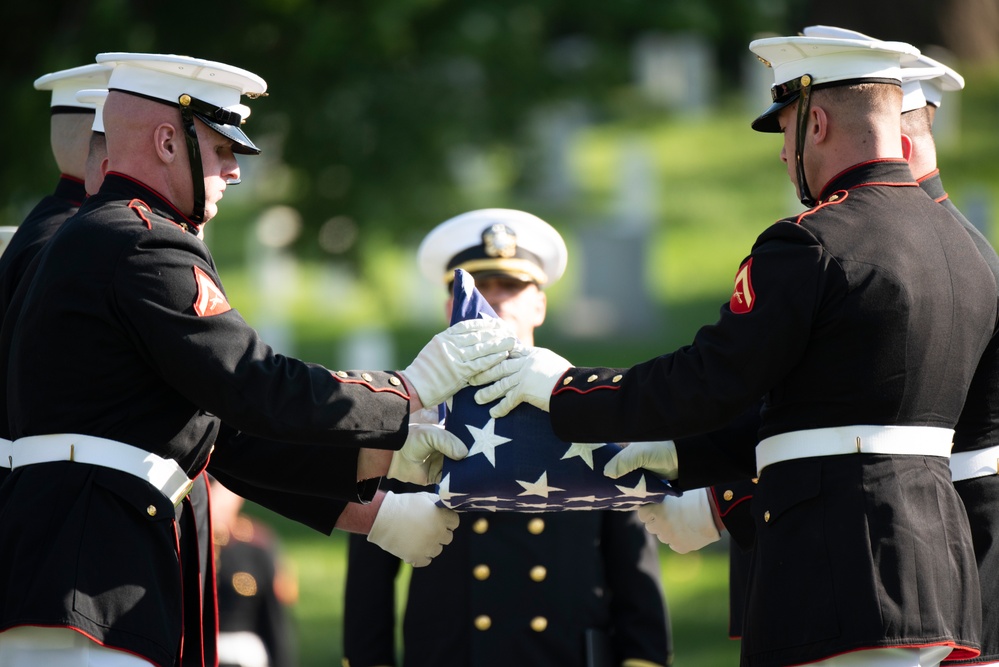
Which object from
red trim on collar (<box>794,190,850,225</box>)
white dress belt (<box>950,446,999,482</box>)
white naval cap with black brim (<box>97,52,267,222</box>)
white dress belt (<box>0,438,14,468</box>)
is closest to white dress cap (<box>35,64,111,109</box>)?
white naval cap with black brim (<box>97,52,267,222</box>)

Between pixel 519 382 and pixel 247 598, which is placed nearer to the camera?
pixel 519 382

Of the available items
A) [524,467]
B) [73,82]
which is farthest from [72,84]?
[524,467]

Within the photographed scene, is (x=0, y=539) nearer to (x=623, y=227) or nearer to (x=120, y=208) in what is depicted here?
(x=120, y=208)

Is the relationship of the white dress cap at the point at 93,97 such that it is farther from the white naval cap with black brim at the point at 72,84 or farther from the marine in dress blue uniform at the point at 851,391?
the marine in dress blue uniform at the point at 851,391

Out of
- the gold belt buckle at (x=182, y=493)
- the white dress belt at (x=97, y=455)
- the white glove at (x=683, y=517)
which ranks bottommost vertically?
the white glove at (x=683, y=517)

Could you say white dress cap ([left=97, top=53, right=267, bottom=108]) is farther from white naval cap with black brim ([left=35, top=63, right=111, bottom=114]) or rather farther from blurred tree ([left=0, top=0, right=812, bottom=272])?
blurred tree ([left=0, top=0, right=812, bottom=272])

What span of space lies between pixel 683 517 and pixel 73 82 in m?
2.57

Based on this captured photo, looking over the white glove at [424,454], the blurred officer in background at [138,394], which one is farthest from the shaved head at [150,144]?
the white glove at [424,454]

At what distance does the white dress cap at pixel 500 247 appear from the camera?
5309 mm

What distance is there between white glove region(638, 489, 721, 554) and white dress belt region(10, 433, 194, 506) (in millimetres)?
1582

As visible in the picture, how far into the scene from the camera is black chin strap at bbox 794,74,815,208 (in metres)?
4.14

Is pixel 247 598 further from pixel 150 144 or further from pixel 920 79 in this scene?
pixel 920 79

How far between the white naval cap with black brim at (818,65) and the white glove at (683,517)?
3.74 ft

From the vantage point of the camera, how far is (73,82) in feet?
17.9
